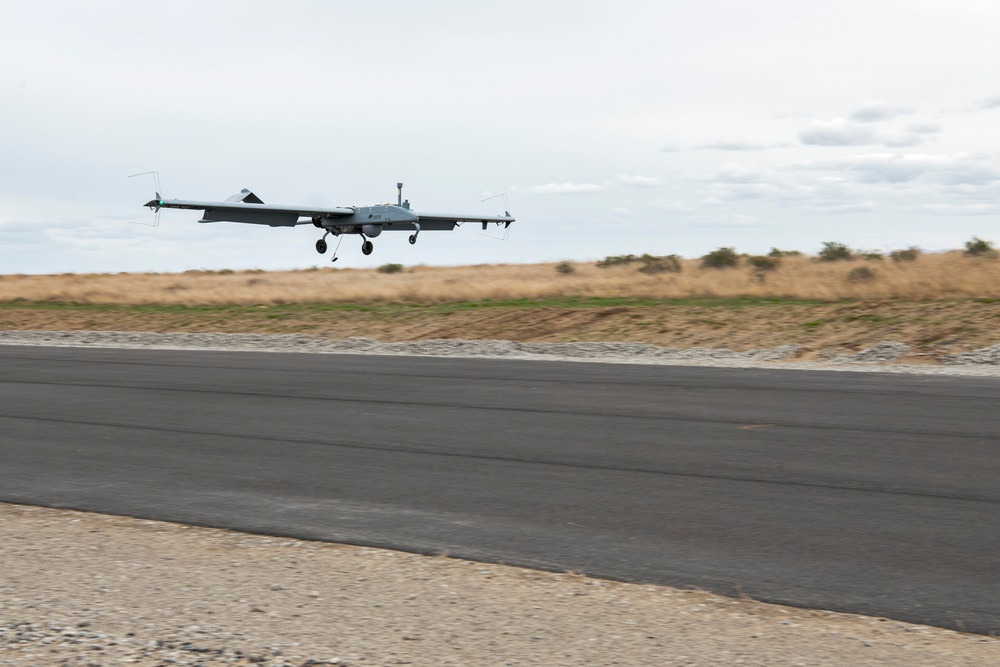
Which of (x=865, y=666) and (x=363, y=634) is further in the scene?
(x=363, y=634)

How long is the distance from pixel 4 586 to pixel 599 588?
3.17m

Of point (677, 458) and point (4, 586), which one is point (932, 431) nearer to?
point (677, 458)

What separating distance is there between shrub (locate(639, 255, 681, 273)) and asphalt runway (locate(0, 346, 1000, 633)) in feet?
121

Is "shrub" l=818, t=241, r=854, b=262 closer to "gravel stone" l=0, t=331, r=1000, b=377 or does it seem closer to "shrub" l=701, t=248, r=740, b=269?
"shrub" l=701, t=248, r=740, b=269

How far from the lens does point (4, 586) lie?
5.90m

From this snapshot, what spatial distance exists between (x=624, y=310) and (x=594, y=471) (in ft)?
62.2

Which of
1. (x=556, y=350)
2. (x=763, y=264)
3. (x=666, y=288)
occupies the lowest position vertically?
(x=556, y=350)

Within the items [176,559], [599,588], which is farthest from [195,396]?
[599,588]

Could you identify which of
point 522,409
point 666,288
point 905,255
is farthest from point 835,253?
point 522,409

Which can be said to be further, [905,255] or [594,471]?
[905,255]

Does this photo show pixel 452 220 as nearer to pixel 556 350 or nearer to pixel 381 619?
pixel 556 350

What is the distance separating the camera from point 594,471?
372 inches

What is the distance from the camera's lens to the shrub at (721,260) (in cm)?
5400

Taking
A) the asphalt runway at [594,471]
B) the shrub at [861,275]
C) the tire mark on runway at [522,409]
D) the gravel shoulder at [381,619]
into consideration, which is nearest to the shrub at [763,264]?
the shrub at [861,275]
